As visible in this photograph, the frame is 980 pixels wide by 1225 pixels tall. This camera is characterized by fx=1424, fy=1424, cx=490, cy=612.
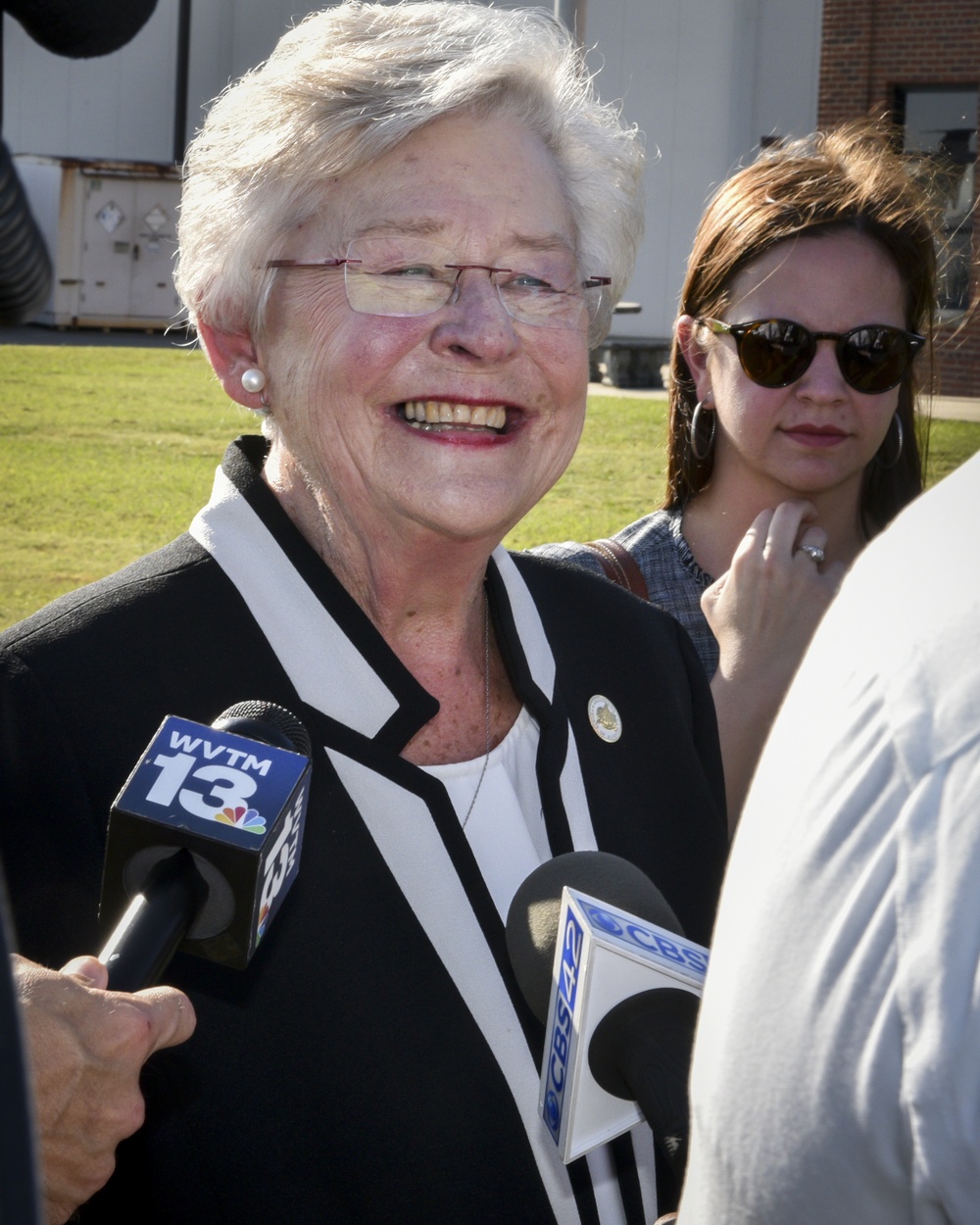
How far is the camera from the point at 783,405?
289 centimetres

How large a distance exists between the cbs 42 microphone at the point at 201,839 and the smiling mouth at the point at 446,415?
0.85 metres

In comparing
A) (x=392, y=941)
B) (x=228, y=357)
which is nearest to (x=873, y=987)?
(x=392, y=941)

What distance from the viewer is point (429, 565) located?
2150mm

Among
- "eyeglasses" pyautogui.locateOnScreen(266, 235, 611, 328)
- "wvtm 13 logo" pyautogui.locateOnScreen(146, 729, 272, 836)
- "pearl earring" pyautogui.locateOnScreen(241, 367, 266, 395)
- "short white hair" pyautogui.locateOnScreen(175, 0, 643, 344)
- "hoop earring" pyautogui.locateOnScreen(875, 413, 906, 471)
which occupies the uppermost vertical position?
"short white hair" pyautogui.locateOnScreen(175, 0, 643, 344)

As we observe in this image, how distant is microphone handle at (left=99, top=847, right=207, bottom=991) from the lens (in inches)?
46.1

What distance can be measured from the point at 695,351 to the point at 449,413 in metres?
1.09

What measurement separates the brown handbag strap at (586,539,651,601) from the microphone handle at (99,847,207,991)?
1736mm

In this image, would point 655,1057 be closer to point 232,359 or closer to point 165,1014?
point 165,1014

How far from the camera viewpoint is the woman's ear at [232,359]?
2199 mm

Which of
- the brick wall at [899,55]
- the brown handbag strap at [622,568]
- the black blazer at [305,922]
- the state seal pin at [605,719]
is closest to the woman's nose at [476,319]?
the black blazer at [305,922]

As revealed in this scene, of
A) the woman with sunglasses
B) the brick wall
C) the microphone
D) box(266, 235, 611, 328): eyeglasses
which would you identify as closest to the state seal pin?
the woman with sunglasses

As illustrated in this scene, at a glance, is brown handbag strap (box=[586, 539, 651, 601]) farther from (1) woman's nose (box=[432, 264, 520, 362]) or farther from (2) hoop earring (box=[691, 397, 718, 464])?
(1) woman's nose (box=[432, 264, 520, 362])

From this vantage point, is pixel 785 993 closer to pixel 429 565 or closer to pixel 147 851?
pixel 147 851

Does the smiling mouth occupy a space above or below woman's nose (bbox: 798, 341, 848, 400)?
below
